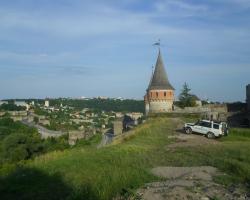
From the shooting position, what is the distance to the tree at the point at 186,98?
48594mm

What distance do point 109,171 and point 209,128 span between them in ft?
Answer: 45.4

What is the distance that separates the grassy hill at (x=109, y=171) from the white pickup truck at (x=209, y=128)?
6267 mm

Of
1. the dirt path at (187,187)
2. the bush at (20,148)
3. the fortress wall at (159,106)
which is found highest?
the fortress wall at (159,106)

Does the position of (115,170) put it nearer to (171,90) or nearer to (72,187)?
(72,187)

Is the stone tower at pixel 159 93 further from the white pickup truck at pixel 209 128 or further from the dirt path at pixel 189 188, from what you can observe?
the dirt path at pixel 189 188

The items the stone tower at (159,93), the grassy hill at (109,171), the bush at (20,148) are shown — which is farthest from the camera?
the bush at (20,148)

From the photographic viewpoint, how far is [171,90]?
46.4 meters

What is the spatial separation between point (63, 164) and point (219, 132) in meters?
12.8

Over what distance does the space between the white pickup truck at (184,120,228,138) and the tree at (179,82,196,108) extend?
20.1m

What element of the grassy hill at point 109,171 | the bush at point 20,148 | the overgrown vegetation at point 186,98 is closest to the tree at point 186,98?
the overgrown vegetation at point 186,98

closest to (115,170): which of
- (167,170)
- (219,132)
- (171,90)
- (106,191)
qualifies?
(167,170)

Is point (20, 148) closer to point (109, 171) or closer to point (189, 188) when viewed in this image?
point (109, 171)

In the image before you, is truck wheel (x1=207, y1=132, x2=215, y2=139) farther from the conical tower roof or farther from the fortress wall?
the conical tower roof

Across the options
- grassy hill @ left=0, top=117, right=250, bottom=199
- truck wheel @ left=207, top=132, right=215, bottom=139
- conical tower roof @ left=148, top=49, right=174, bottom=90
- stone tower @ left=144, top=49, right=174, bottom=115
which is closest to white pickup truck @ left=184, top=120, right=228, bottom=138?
truck wheel @ left=207, top=132, right=215, bottom=139
